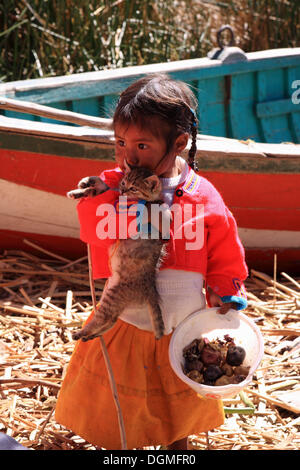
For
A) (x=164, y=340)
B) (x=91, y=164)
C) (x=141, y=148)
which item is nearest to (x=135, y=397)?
(x=164, y=340)

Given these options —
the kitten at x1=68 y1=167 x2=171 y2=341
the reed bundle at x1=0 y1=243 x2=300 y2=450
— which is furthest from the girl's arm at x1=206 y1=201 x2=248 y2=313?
the reed bundle at x1=0 y1=243 x2=300 y2=450

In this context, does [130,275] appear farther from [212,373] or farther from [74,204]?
[74,204]

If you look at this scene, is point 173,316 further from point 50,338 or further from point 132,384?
point 50,338

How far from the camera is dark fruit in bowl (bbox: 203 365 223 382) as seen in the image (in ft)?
7.71

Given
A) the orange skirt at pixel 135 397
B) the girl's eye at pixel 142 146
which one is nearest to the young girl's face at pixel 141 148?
the girl's eye at pixel 142 146

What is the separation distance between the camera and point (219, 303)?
8.36 ft

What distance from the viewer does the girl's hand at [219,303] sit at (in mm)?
2480

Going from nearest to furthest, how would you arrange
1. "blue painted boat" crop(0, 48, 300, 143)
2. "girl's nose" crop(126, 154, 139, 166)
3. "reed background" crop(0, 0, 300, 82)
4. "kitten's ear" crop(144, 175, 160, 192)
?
"kitten's ear" crop(144, 175, 160, 192) < "girl's nose" crop(126, 154, 139, 166) < "blue painted boat" crop(0, 48, 300, 143) < "reed background" crop(0, 0, 300, 82)

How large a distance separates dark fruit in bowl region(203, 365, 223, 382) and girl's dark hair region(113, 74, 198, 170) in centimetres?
81

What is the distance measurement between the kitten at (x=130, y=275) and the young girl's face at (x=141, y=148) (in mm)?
77

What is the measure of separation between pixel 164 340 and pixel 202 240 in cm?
42

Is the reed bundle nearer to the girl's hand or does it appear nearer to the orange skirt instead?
the orange skirt

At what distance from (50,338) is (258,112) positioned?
335 centimetres

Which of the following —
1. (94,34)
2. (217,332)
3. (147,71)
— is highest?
(94,34)
